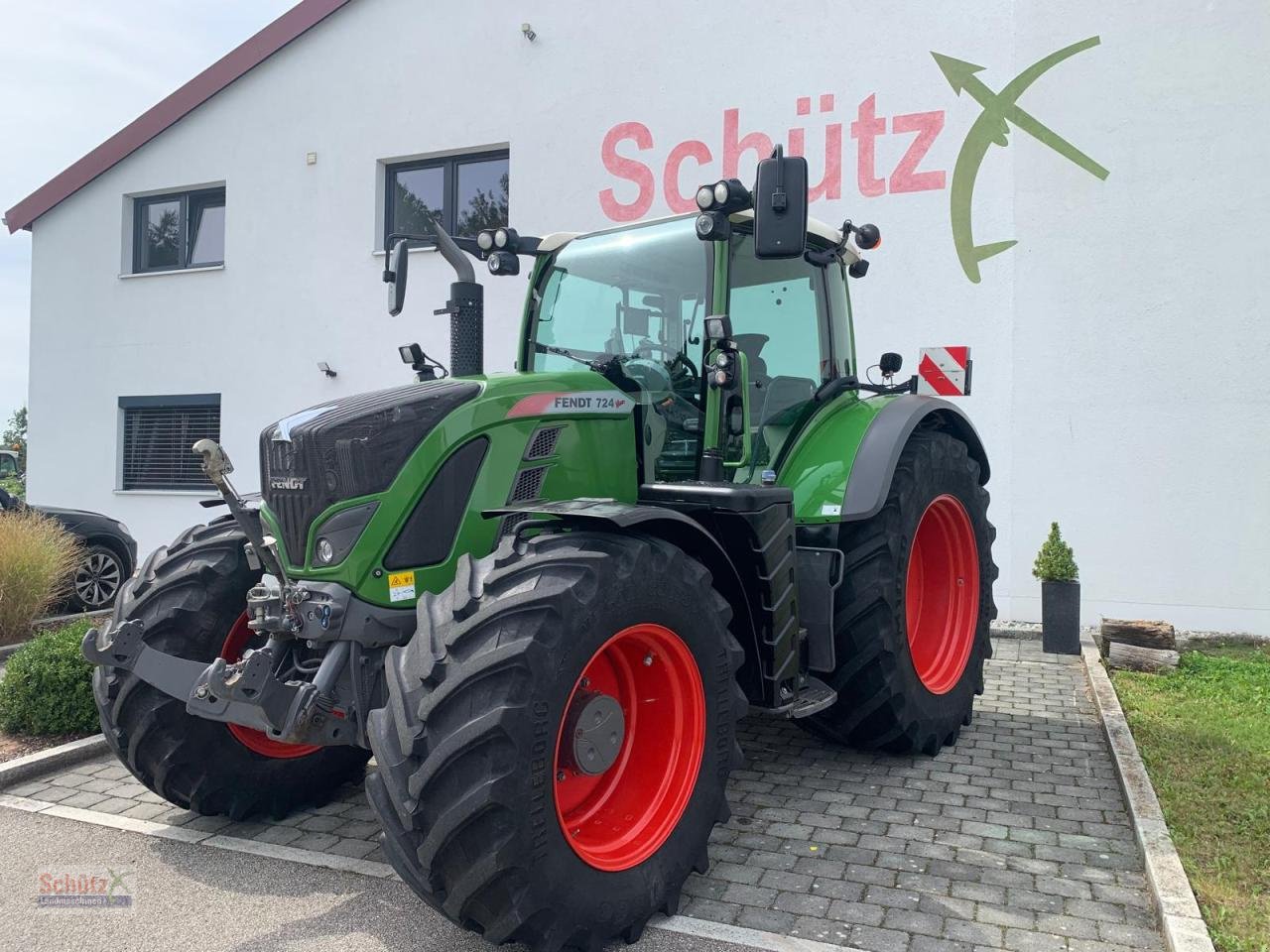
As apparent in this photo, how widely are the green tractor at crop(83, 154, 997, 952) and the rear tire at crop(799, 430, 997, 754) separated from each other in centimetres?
2

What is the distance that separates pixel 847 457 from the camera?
476 cm

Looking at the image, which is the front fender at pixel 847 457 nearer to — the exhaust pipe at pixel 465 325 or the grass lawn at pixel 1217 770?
the exhaust pipe at pixel 465 325

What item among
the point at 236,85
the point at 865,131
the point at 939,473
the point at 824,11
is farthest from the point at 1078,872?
the point at 236,85

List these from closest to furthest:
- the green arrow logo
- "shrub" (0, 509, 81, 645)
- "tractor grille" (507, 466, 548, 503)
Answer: "tractor grille" (507, 466, 548, 503) < "shrub" (0, 509, 81, 645) < the green arrow logo

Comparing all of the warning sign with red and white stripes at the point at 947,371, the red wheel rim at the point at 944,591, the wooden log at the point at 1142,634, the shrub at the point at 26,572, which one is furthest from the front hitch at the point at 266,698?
the warning sign with red and white stripes at the point at 947,371

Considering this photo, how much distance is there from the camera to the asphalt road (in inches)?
123

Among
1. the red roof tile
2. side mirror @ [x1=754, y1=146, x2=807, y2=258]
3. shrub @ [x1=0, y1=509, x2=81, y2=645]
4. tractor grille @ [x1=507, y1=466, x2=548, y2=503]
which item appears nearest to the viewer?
side mirror @ [x1=754, y1=146, x2=807, y2=258]

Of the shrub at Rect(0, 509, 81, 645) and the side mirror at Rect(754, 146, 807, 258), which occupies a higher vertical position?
the side mirror at Rect(754, 146, 807, 258)

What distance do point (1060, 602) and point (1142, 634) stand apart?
66cm

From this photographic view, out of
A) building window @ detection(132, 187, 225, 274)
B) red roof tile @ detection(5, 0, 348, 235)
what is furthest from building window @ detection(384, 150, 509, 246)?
building window @ detection(132, 187, 225, 274)

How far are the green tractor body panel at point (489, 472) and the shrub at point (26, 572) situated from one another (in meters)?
5.43

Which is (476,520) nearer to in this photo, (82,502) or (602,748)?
(602,748)

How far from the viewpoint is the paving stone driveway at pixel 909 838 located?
3266mm

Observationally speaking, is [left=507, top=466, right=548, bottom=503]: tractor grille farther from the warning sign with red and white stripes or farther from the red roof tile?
the red roof tile
